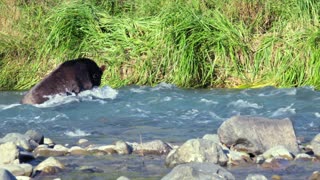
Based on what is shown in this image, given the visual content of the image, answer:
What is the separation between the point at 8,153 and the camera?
24.8 ft

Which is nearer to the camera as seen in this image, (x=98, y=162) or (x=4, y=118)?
(x=98, y=162)

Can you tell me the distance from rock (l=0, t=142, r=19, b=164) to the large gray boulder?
1916 millimetres

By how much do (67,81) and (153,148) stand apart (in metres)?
4.61

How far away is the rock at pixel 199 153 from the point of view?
24.3 ft

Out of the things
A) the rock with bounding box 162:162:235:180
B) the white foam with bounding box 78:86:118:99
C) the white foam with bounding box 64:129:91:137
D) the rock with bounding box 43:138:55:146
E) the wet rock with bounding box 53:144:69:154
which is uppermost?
the rock with bounding box 162:162:235:180

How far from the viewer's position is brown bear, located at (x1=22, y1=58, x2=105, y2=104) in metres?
12.3

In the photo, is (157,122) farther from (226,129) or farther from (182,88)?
(182,88)

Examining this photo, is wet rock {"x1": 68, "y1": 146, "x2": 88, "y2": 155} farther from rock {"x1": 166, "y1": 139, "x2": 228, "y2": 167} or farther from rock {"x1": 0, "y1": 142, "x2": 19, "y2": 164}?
rock {"x1": 166, "y1": 139, "x2": 228, "y2": 167}

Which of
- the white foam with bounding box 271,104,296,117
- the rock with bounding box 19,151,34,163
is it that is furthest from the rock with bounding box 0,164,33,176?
the white foam with bounding box 271,104,296,117

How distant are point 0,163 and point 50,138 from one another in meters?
2.11

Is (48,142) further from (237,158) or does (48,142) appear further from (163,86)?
(163,86)

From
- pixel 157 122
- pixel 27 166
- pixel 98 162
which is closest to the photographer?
pixel 27 166

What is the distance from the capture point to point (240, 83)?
14180 mm

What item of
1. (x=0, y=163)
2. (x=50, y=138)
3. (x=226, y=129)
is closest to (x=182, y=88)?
(x=50, y=138)
